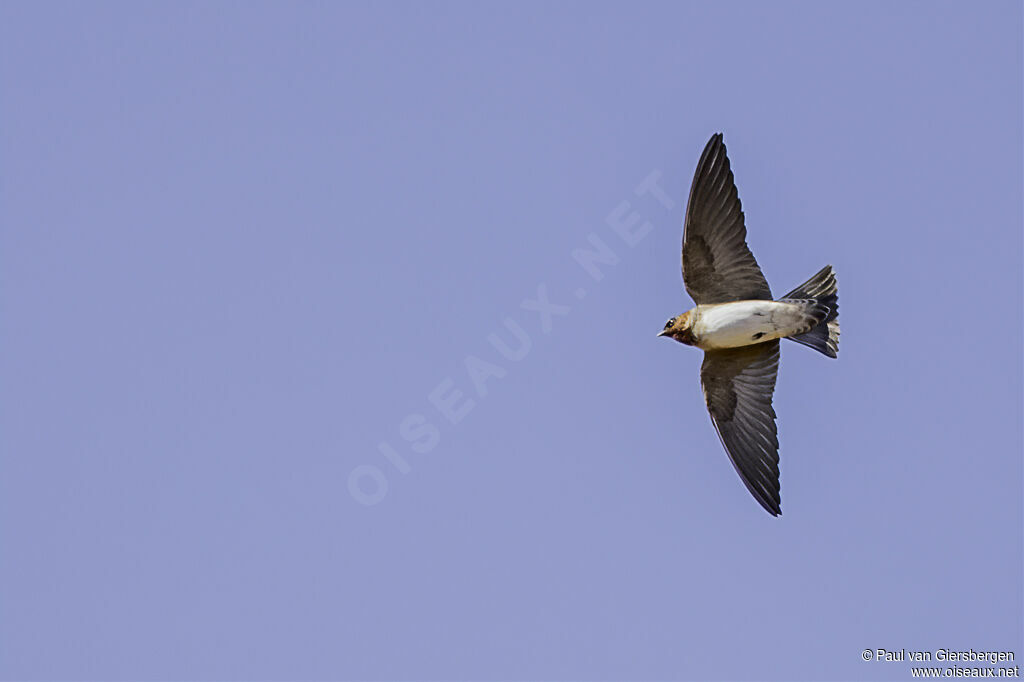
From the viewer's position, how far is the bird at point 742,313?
8.79 m

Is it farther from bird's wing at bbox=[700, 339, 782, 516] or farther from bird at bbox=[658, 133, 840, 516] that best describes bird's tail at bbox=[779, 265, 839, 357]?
bird's wing at bbox=[700, 339, 782, 516]

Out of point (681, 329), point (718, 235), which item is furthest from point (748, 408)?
point (718, 235)

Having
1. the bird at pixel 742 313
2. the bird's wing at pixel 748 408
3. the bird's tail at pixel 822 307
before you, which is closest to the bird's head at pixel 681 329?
the bird at pixel 742 313

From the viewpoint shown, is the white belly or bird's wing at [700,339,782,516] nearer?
the white belly

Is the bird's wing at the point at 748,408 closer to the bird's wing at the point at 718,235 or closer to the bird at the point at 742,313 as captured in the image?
the bird at the point at 742,313

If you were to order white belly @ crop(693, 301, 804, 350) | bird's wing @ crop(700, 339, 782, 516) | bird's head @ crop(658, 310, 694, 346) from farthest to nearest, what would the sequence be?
bird's wing @ crop(700, 339, 782, 516) → bird's head @ crop(658, 310, 694, 346) → white belly @ crop(693, 301, 804, 350)

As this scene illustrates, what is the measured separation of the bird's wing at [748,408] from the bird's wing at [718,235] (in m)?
0.55

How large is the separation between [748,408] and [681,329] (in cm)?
77

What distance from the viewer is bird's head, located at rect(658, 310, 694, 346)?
902cm

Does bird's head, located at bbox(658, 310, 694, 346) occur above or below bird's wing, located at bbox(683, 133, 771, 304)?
below

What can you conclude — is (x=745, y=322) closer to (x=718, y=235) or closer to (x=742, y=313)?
(x=742, y=313)

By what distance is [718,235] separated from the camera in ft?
28.9

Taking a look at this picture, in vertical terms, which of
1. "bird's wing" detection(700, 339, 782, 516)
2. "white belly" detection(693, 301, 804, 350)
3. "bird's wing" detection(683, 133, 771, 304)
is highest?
"bird's wing" detection(683, 133, 771, 304)

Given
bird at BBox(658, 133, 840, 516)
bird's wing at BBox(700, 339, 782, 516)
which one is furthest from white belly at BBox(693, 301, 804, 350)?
bird's wing at BBox(700, 339, 782, 516)
